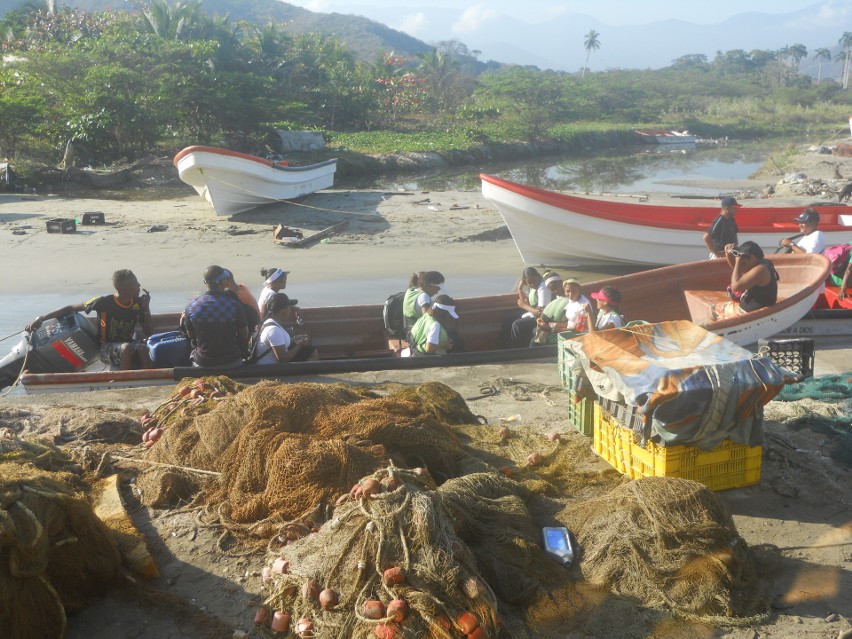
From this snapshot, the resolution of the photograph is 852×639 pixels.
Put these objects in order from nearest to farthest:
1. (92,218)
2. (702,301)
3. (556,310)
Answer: (556,310)
(702,301)
(92,218)

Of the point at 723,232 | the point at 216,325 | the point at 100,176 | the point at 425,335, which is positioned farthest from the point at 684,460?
the point at 100,176

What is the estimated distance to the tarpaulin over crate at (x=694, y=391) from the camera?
469 cm

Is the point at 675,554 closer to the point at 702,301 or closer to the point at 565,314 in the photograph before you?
the point at 565,314

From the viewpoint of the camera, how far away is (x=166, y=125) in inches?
1222

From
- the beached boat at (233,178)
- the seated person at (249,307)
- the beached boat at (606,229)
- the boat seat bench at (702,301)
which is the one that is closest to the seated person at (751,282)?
the boat seat bench at (702,301)

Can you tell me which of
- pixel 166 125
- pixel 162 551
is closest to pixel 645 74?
pixel 166 125

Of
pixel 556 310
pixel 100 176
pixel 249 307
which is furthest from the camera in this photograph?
pixel 100 176

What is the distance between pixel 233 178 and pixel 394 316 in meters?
11.0

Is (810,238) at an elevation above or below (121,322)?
above

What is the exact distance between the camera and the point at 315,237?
17.1m

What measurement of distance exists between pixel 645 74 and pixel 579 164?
5890 cm

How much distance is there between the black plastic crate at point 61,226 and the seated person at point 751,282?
13.9 m

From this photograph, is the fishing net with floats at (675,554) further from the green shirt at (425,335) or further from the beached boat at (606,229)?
the beached boat at (606,229)

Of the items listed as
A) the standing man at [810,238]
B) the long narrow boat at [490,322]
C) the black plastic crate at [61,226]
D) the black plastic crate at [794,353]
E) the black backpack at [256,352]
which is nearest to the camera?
the black plastic crate at [794,353]
